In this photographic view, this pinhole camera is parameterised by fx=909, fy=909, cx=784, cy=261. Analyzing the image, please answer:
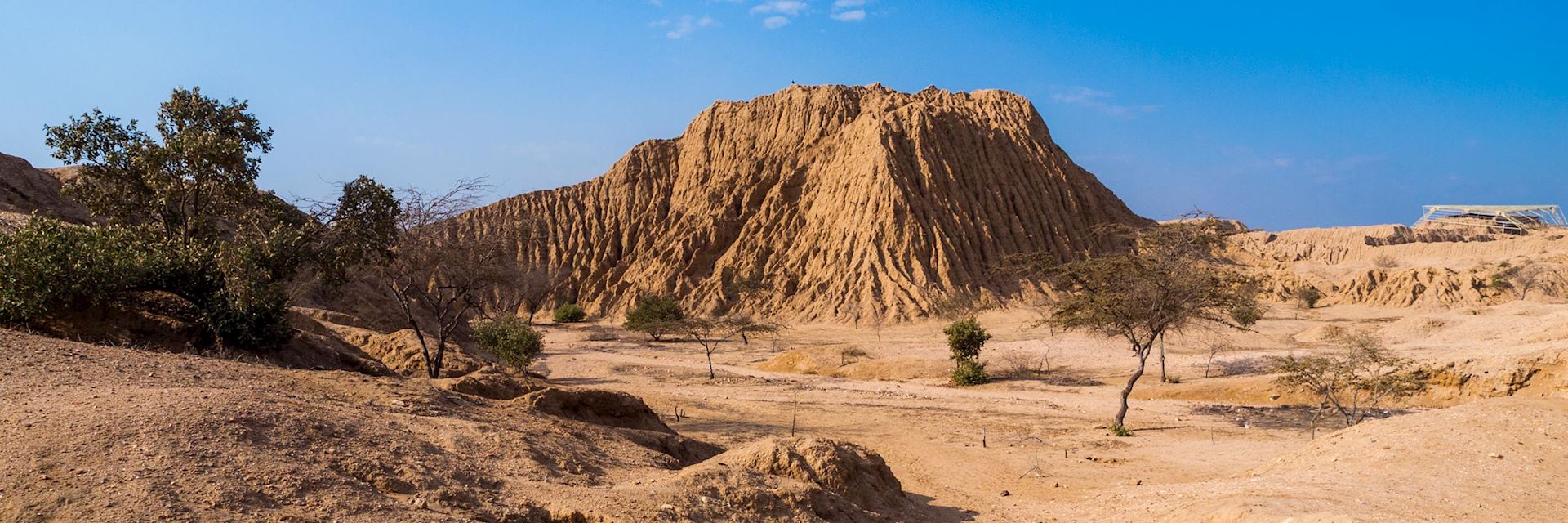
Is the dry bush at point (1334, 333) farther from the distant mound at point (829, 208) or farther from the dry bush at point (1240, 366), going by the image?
the distant mound at point (829, 208)

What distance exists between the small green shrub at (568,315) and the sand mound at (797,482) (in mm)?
48297

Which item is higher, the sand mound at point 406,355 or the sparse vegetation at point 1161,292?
the sparse vegetation at point 1161,292

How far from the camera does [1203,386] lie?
915 inches

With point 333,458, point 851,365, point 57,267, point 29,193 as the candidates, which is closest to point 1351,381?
point 851,365

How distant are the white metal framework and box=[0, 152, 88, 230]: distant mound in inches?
3653

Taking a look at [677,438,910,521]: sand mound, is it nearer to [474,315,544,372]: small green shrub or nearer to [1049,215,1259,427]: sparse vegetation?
[1049,215,1259,427]: sparse vegetation

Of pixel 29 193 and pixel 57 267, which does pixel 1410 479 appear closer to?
pixel 57 267

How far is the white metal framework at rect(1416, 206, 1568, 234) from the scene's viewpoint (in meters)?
76.6

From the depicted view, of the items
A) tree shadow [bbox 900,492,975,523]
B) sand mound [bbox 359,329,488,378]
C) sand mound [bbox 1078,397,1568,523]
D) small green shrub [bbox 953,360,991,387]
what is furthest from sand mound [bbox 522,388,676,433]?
small green shrub [bbox 953,360,991,387]

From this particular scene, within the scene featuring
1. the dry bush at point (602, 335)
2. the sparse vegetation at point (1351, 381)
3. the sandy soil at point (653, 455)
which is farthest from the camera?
the dry bush at point (602, 335)

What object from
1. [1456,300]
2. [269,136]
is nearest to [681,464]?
[269,136]

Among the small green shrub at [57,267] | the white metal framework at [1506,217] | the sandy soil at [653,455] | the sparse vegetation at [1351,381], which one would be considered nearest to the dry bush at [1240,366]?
the sandy soil at [653,455]

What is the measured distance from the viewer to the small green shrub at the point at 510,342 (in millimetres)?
26047

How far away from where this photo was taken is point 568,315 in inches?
2206
